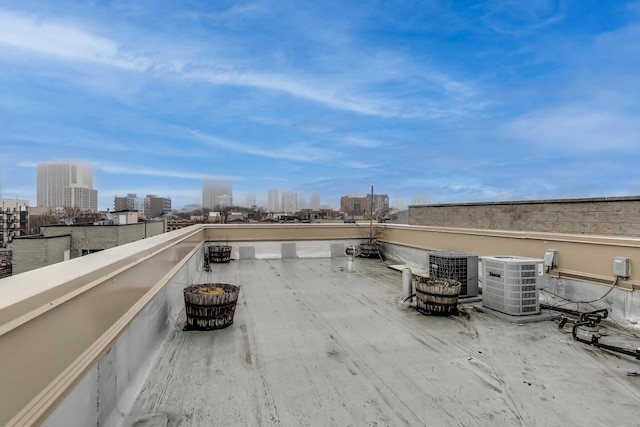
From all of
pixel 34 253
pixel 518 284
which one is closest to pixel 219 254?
pixel 518 284

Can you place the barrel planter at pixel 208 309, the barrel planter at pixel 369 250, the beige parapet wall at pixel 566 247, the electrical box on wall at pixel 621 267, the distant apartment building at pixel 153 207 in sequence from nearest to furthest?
1. the barrel planter at pixel 208 309
2. the electrical box on wall at pixel 621 267
3. the beige parapet wall at pixel 566 247
4. the barrel planter at pixel 369 250
5. the distant apartment building at pixel 153 207

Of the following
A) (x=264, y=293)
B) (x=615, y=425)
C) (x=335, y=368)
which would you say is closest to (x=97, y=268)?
(x=335, y=368)

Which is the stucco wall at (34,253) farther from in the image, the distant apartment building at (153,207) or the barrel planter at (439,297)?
the barrel planter at (439,297)

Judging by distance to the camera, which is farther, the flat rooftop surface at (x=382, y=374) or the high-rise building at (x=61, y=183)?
the high-rise building at (x=61, y=183)

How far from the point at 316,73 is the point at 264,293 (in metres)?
17.1

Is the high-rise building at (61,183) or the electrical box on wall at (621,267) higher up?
the high-rise building at (61,183)

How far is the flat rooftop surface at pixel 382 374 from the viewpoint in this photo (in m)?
2.59

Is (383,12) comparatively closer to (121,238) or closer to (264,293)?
(264,293)

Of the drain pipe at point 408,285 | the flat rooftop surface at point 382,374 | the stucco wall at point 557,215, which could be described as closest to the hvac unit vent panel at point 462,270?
the drain pipe at point 408,285

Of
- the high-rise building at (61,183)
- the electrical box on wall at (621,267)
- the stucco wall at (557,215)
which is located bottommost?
the electrical box on wall at (621,267)

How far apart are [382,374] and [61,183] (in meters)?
41.2

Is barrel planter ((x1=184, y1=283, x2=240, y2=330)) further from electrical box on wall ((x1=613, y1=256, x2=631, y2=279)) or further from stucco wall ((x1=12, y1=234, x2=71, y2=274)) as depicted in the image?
stucco wall ((x1=12, y1=234, x2=71, y2=274))

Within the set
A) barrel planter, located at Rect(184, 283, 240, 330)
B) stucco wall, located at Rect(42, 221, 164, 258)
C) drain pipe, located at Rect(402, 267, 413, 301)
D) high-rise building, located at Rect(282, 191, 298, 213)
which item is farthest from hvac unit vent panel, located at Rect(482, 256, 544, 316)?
high-rise building, located at Rect(282, 191, 298, 213)

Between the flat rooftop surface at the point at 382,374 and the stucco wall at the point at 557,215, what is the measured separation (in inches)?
290
